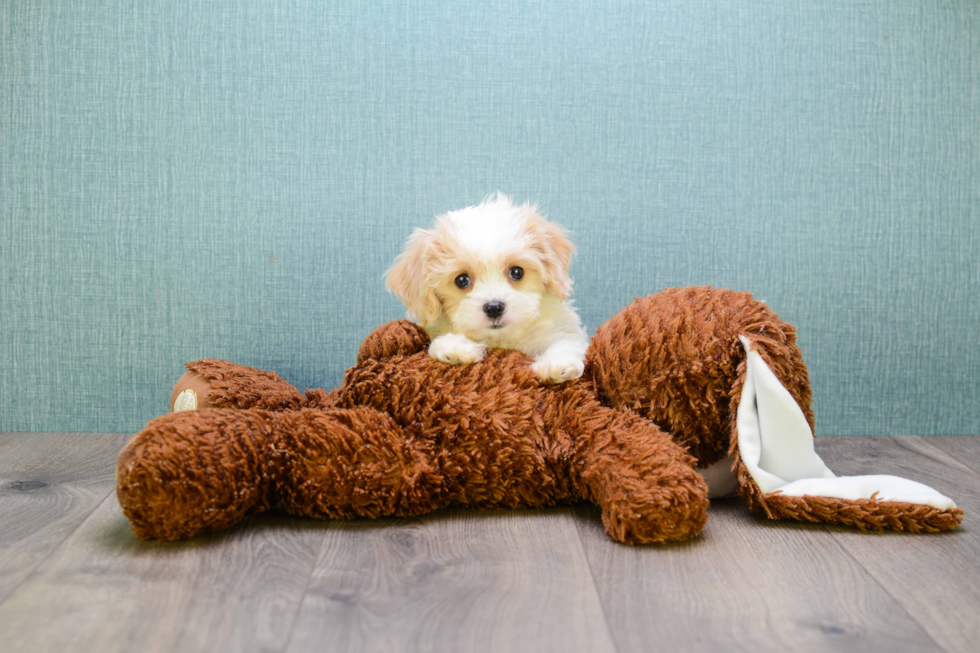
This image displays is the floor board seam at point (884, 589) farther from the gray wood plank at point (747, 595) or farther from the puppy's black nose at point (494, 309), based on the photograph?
the puppy's black nose at point (494, 309)

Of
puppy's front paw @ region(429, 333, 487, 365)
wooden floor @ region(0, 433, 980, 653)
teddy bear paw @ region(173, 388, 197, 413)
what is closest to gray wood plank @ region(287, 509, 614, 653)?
wooden floor @ region(0, 433, 980, 653)

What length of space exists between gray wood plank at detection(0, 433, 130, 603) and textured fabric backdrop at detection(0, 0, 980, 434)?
123 mm

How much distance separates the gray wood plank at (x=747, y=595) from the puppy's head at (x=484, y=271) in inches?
17.0

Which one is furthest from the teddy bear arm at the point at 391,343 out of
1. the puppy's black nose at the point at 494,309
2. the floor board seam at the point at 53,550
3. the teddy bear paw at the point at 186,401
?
the floor board seam at the point at 53,550

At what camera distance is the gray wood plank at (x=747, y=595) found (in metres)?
0.93

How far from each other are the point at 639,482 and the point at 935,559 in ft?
1.52

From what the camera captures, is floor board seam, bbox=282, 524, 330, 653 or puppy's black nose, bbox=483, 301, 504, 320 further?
puppy's black nose, bbox=483, 301, 504, 320

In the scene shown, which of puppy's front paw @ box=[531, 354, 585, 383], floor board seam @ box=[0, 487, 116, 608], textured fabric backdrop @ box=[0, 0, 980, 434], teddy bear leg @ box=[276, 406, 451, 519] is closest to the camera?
floor board seam @ box=[0, 487, 116, 608]

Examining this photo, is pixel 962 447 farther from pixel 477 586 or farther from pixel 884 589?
pixel 477 586

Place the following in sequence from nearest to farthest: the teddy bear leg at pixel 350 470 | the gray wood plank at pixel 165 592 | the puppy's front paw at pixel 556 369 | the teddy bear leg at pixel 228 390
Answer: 1. the gray wood plank at pixel 165 592
2. the teddy bear leg at pixel 350 470
3. the puppy's front paw at pixel 556 369
4. the teddy bear leg at pixel 228 390

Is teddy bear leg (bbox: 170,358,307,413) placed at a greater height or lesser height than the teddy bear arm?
lesser

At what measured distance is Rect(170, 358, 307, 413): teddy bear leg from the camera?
1.59 meters

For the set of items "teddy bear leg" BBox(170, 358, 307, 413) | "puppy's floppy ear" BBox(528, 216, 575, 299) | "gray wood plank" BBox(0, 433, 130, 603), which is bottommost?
"gray wood plank" BBox(0, 433, 130, 603)

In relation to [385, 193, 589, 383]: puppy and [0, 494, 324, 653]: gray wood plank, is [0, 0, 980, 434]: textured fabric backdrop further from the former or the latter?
[0, 494, 324, 653]: gray wood plank
